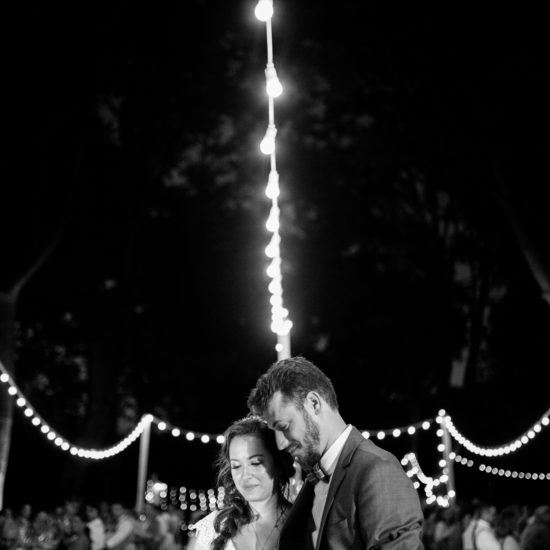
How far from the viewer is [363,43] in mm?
15719

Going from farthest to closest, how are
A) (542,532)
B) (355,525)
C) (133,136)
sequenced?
(133,136)
(542,532)
(355,525)

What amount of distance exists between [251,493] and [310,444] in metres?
0.63

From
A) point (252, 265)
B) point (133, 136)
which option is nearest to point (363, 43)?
point (133, 136)

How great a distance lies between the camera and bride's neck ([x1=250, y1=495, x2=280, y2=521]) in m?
3.05

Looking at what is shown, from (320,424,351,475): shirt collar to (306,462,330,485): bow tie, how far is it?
0.4 inches

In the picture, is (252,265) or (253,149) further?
(252,265)

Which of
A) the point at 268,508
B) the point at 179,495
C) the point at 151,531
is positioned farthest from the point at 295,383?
the point at 179,495

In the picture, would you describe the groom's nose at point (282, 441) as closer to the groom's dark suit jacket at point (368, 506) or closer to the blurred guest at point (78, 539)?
the groom's dark suit jacket at point (368, 506)

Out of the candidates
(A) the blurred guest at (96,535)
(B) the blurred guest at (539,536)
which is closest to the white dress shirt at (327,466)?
(B) the blurred guest at (539,536)

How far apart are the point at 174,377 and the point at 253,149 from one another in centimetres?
740

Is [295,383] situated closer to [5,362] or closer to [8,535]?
[8,535]

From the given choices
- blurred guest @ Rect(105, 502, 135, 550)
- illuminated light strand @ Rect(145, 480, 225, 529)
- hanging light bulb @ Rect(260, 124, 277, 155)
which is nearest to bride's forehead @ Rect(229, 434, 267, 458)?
hanging light bulb @ Rect(260, 124, 277, 155)

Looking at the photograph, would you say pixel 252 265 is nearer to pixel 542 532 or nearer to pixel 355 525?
pixel 542 532

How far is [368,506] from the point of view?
87.7 inches
